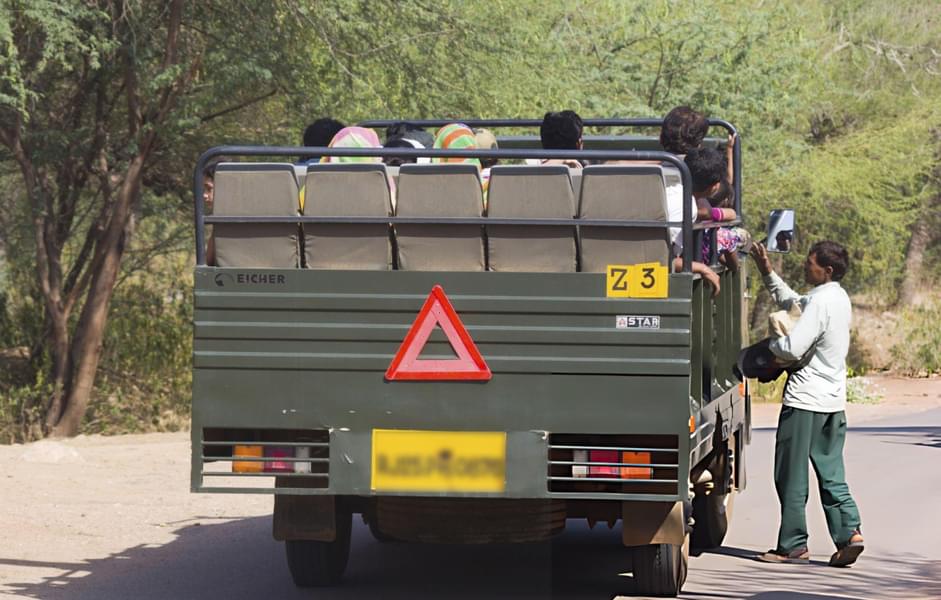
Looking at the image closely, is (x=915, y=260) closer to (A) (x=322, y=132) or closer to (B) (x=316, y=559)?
(A) (x=322, y=132)

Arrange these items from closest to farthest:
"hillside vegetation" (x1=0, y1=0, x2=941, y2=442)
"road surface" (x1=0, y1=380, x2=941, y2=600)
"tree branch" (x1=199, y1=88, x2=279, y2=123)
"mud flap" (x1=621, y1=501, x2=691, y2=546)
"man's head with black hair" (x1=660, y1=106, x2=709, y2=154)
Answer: "mud flap" (x1=621, y1=501, x2=691, y2=546) < "road surface" (x1=0, y1=380, x2=941, y2=600) < "man's head with black hair" (x1=660, y1=106, x2=709, y2=154) < "hillside vegetation" (x1=0, y1=0, x2=941, y2=442) < "tree branch" (x1=199, y1=88, x2=279, y2=123)

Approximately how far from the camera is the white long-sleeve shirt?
8.66m

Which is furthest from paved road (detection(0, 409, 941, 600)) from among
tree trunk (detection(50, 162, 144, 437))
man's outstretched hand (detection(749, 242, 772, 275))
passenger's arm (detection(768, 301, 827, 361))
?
tree trunk (detection(50, 162, 144, 437))

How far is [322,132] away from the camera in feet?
28.2

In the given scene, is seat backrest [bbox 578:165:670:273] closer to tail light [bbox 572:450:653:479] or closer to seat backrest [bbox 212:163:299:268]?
tail light [bbox 572:450:653:479]

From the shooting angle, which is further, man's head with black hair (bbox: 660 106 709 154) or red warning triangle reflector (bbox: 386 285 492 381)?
man's head with black hair (bbox: 660 106 709 154)

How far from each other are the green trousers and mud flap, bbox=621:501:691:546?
2.03 meters

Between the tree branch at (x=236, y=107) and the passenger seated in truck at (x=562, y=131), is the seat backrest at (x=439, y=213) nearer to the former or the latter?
the passenger seated in truck at (x=562, y=131)

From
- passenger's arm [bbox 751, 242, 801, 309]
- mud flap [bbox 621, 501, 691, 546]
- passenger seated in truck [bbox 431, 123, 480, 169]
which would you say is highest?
passenger seated in truck [bbox 431, 123, 480, 169]

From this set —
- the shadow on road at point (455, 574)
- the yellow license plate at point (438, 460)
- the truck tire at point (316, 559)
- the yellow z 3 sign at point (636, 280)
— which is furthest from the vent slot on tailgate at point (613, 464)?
the truck tire at point (316, 559)

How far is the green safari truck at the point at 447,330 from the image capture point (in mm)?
6344

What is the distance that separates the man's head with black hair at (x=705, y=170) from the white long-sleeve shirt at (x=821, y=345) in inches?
35.5

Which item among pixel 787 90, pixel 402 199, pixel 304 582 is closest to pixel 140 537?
pixel 304 582

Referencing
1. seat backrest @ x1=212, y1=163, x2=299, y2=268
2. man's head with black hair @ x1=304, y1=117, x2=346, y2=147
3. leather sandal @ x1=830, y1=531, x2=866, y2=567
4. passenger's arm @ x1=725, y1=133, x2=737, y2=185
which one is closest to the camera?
seat backrest @ x1=212, y1=163, x2=299, y2=268
